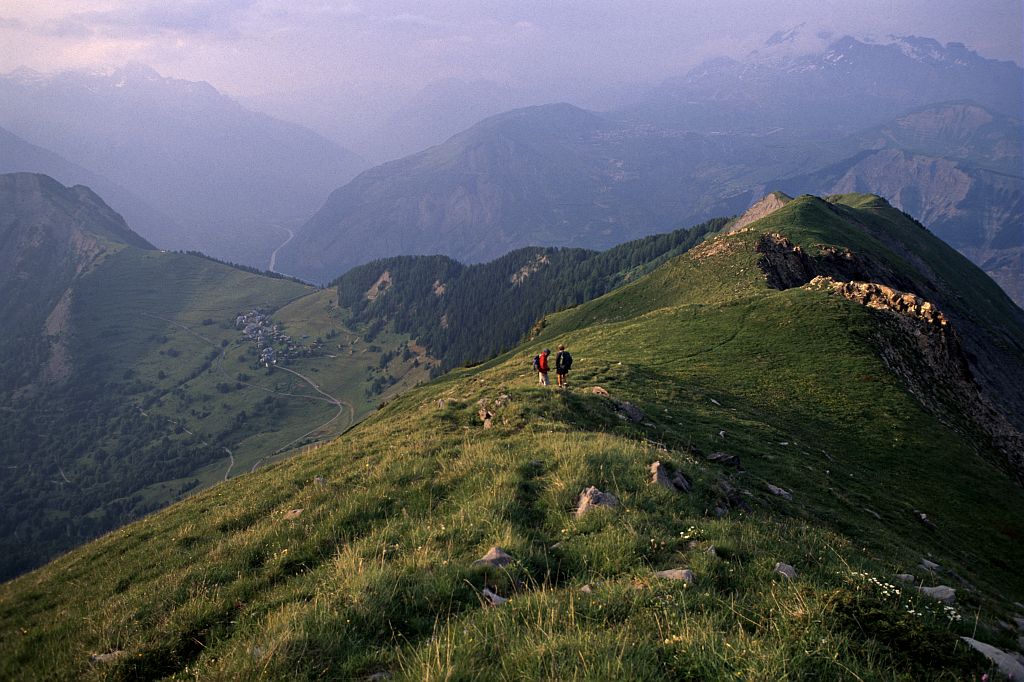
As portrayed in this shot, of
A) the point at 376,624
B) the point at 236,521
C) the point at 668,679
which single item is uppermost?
the point at 668,679

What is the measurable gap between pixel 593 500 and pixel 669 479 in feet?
8.78

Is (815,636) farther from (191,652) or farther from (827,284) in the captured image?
(827,284)

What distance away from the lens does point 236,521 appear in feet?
46.3

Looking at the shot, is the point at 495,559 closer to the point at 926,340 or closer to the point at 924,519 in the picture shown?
the point at 924,519

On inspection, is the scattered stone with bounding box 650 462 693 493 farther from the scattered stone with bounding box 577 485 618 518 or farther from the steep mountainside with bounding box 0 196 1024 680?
the scattered stone with bounding box 577 485 618 518

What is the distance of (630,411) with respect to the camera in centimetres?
2077

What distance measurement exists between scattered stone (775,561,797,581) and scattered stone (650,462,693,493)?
370 centimetres

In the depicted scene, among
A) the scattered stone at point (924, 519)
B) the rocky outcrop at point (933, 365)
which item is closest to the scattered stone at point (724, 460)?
the scattered stone at point (924, 519)

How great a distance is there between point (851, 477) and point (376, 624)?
24.2 metres

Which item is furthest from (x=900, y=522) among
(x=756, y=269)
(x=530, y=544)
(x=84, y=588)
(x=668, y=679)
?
(x=756, y=269)

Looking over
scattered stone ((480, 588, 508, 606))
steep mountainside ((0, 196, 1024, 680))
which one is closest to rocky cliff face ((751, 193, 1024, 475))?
steep mountainside ((0, 196, 1024, 680))

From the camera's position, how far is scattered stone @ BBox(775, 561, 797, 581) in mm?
7441

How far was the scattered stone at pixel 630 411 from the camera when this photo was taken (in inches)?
803

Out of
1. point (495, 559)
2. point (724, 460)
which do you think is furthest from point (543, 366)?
point (495, 559)
